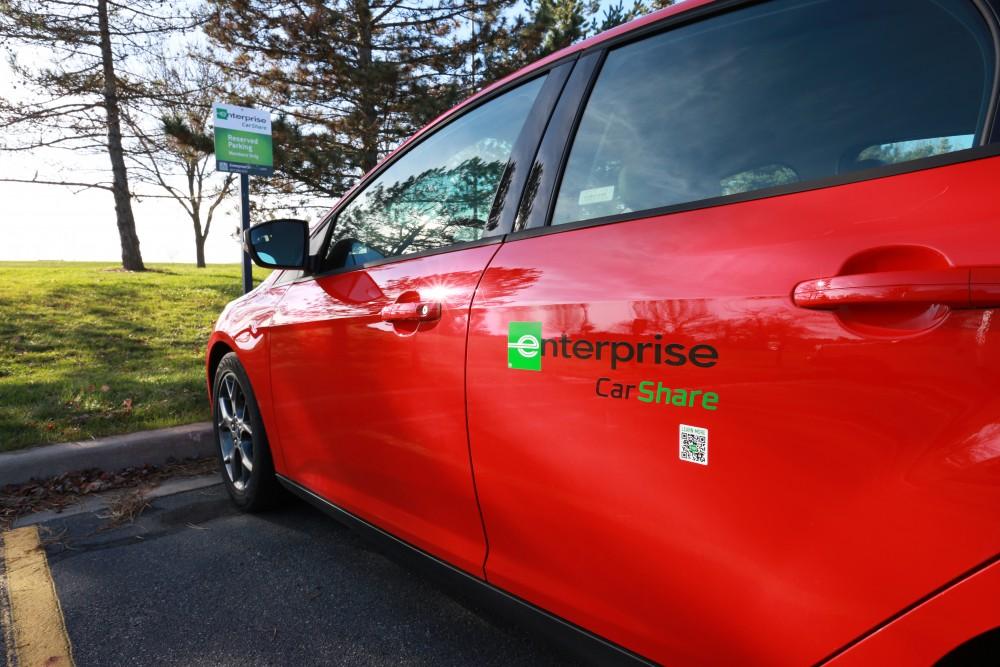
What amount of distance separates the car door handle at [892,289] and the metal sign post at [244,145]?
6.87 m

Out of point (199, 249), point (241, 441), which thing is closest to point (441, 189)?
point (241, 441)

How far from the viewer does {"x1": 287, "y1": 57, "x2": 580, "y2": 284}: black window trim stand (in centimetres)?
170

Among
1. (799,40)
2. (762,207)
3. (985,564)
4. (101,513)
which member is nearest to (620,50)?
(799,40)

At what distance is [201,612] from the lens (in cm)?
217

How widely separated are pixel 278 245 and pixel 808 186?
1.91 m

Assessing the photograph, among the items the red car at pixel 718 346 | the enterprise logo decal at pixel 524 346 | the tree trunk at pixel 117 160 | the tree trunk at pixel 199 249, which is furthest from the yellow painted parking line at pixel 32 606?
the tree trunk at pixel 199 249

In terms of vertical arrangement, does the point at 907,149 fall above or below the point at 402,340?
above

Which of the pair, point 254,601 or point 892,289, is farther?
point 254,601

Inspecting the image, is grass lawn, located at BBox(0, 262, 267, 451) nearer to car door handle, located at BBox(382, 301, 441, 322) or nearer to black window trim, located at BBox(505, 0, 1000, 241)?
car door handle, located at BBox(382, 301, 441, 322)

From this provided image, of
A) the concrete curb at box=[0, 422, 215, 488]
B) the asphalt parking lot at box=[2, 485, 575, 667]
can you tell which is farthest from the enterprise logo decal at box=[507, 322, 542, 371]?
the concrete curb at box=[0, 422, 215, 488]

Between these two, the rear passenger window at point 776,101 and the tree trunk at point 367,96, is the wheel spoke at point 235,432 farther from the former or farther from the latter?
the tree trunk at point 367,96

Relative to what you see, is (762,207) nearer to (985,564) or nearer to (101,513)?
(985,564)

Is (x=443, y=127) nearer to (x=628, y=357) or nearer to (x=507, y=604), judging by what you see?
(x=628, y=357)

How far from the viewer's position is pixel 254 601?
2.24 metres
